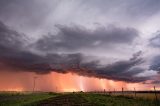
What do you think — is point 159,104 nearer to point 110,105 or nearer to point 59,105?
point 110,105

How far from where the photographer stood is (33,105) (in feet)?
151

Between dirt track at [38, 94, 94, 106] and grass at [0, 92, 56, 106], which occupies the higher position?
dirt track at [38, 94, 94, 106]

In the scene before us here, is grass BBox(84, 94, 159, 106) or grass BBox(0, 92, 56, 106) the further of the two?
grass BBox(0, 92, 56, 106)

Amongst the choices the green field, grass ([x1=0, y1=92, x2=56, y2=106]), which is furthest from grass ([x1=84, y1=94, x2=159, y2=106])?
grass ([x1=0, y1=92, x2=56, y2=106])

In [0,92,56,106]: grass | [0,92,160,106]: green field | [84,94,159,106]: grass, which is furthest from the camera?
[0,92,56,106]: grass

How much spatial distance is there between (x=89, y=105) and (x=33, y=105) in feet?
38.3

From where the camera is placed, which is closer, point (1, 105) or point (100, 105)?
point (100, 105)

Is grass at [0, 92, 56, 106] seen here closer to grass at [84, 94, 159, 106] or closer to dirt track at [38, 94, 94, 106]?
dirt track at [38, 94, 94, 106]

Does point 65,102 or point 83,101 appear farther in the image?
point 83,101

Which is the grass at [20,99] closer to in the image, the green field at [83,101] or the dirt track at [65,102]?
the green field at [83,101]

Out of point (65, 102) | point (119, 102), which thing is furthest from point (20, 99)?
point (119, 102)

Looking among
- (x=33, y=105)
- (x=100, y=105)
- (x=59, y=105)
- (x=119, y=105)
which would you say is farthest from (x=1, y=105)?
(x=119, y=105)

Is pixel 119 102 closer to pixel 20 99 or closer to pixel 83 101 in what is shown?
pixel 83 101

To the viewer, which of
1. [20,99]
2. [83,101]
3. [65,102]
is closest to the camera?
[65,102]
